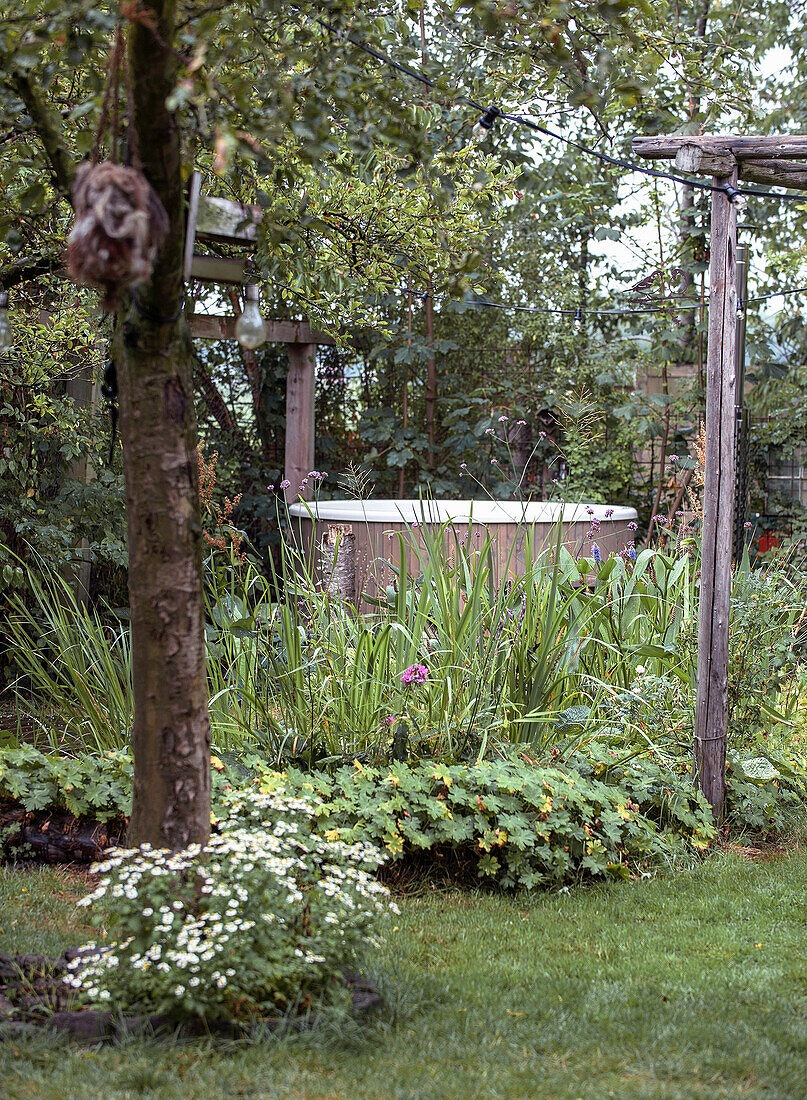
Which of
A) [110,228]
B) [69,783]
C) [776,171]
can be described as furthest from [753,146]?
[69,783]

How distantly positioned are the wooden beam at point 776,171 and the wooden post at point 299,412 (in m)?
3.65

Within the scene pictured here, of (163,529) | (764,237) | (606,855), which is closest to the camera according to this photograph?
(163,529)

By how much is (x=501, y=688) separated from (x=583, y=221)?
21.0 feet

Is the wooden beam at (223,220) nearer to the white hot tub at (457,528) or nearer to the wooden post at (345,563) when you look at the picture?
the wooden post at (345,563)

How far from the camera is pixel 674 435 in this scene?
843cm

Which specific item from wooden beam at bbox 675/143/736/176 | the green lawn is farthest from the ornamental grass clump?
wooden beam at bbox 675/143/736/176

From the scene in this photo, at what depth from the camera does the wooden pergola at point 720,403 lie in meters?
3.50

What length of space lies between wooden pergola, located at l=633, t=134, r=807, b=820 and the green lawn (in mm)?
667

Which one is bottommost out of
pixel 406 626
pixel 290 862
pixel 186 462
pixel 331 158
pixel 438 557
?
pixel 290 862

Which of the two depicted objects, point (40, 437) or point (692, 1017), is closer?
point (692, 1017)

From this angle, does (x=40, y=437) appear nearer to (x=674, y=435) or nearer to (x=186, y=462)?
(x=186, y=462)

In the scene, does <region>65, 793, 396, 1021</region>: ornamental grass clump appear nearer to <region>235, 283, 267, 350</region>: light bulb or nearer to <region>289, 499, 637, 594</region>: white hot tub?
<region>235, 283, 267, 350</region>: light bulb

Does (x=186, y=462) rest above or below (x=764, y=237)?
below

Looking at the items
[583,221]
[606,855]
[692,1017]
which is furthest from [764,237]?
[692,1017]
